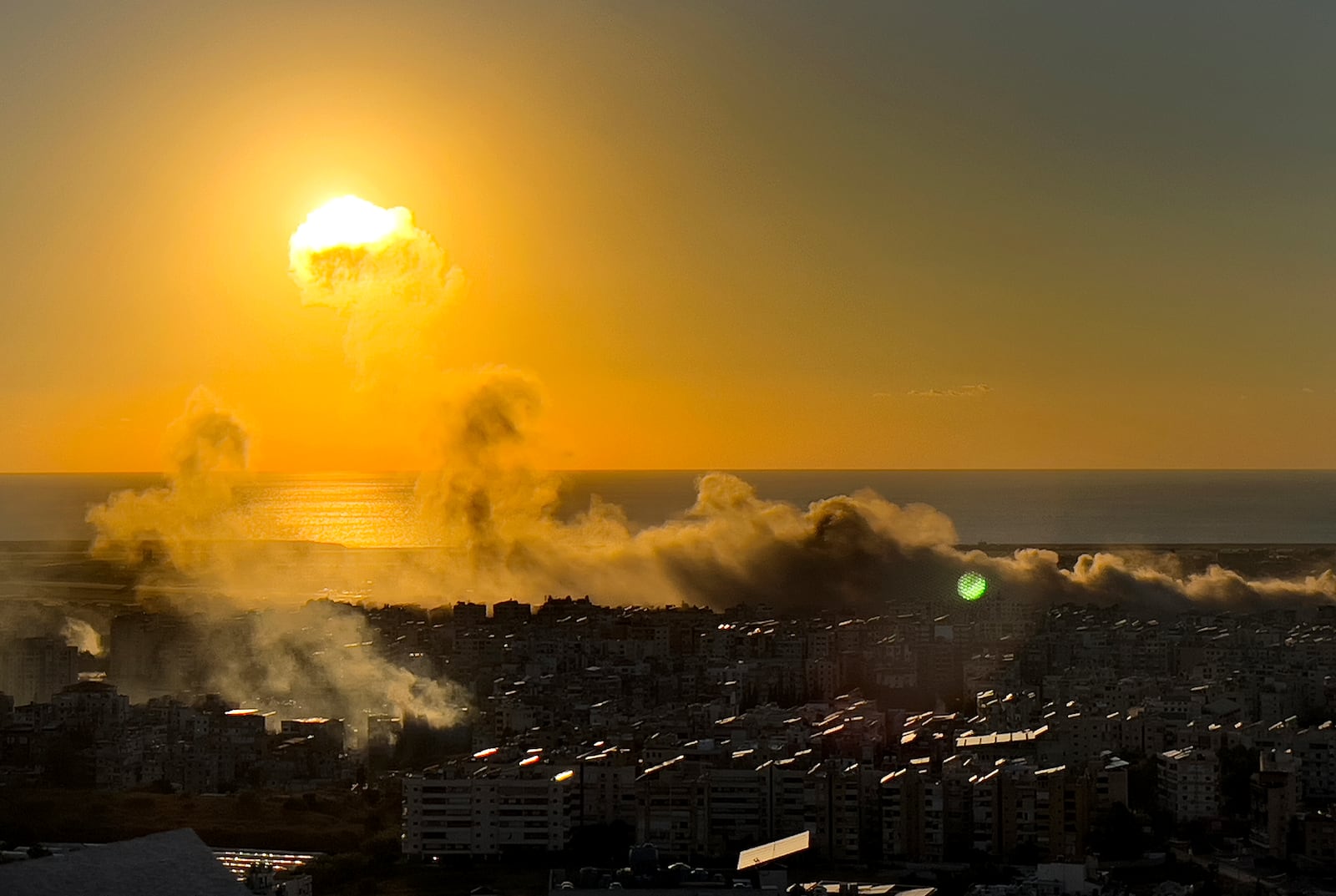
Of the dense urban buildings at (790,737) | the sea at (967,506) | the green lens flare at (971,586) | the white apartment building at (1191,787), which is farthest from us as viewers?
the sea at (967,506)

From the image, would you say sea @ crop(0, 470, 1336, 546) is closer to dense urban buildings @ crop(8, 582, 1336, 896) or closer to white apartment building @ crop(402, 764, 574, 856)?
dense urban buildings @ crop(8, 582, 1336, 896)

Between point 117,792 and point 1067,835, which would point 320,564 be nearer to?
point 117,792

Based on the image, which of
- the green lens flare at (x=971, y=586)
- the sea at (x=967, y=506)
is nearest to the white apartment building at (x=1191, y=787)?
the green lens flare at (x=971, y=586)

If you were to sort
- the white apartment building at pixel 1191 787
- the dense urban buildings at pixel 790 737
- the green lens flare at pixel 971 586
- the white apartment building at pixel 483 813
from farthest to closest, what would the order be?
the green lens flare at pixel 971 586 < the white apartment building at pixel 1191 787 < the dense urban buildings at pixel 790 737 < the white apartment building at pixel 483 813

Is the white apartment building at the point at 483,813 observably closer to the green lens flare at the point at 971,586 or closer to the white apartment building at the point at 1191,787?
the white apartment building at the point at 1191,787

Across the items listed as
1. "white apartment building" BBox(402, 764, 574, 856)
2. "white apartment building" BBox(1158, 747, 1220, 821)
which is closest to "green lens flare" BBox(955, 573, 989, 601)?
"white apartment building" BBox(1158, 747, 1220, 821)

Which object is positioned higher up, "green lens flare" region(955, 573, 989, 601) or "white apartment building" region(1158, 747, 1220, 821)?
"green lens flare" region(955, 573, 989, 601)
